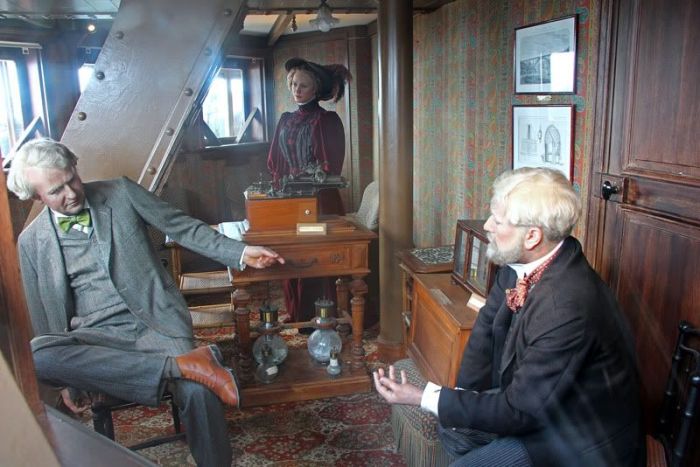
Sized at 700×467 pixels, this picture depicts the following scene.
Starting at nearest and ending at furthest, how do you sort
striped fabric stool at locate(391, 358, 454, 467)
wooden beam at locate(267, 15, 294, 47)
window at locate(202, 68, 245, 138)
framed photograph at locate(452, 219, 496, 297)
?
striped fabric stool at locate(391, 358, 454, 467), framed photograph at locate(452, 219, 496, 297), wooden beam at locate(267, 15, 294, 47), window at locate(202, 68, 245, 138)

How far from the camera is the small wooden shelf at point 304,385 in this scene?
9.87ft

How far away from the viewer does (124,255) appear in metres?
2.38

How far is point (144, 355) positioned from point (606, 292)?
1.52m

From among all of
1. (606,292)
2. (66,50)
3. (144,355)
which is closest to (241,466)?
(144,355)

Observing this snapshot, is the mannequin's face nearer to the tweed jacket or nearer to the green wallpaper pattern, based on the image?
the green wallpaper pattern

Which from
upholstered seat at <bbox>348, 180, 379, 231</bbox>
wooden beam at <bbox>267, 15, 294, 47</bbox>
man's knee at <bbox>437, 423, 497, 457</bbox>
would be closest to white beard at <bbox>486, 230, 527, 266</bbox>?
man's knee at <bbox>437, 423, 497, 457</bbox>

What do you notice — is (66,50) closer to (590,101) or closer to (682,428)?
(590,101)

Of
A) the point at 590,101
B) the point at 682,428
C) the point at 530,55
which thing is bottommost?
the point at 682,428

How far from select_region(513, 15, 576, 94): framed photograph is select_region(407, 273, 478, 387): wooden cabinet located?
891 millimetres

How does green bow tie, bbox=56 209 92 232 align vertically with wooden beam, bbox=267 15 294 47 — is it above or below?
below

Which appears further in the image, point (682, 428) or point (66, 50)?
Answer: point (66, 50)

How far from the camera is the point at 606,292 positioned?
159 centimetres

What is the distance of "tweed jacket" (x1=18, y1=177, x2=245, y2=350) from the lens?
2312mm

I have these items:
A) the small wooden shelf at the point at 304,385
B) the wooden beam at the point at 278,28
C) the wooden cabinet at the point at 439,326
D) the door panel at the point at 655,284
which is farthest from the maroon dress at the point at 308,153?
the door panel at the point at 655,284
